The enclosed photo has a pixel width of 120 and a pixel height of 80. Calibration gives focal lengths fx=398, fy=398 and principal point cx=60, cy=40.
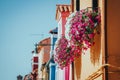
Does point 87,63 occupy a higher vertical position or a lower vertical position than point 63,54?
lower

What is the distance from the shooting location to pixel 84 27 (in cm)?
1030

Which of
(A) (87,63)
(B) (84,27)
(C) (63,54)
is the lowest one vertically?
(A) (87,63)

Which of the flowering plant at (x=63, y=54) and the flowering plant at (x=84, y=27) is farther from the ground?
the flowering plant at (x=84, y=27)

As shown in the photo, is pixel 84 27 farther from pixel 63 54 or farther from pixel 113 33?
pixel 63 54

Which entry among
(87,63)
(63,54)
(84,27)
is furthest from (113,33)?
(63,54)

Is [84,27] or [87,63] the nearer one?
[84,27]

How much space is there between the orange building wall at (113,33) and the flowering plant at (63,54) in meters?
3.26

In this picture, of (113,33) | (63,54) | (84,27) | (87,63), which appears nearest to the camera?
(113,33)

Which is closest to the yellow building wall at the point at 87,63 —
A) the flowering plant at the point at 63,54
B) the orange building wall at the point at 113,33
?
the orange building wall at the point at 113,33

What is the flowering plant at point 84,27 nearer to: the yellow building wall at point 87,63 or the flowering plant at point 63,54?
the yellow building wall at point 87,63

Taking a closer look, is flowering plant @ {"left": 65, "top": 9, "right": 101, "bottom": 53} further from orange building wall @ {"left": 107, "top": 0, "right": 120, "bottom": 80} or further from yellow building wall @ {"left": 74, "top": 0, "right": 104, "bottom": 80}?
orange building wall @ {"left": 107, "top": 0, "right": 120, "bottom": 80}

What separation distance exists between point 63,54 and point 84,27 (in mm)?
3180

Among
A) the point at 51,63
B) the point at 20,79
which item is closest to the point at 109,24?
the point at 51,63

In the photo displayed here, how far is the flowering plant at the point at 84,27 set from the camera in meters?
10.3
